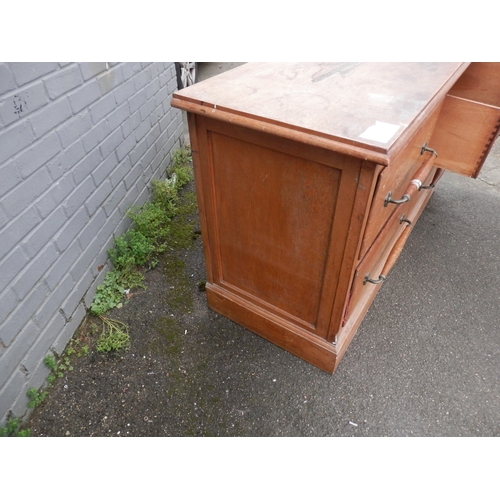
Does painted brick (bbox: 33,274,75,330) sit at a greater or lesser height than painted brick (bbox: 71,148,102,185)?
lesser

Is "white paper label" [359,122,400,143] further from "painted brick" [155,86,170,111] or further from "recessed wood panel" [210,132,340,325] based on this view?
"painted brick" [155,86,170,111]

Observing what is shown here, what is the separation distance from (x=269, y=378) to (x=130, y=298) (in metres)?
0.91

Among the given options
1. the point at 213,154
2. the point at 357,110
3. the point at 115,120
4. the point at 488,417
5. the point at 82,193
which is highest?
the point at 357,110

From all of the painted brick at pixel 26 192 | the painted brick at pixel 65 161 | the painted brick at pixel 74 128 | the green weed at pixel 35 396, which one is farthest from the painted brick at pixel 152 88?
the green weed at pixel 35 396

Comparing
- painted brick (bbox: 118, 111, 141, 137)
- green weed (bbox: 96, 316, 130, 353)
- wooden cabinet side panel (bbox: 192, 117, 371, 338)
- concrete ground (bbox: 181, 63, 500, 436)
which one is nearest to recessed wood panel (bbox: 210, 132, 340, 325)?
wooden cabinet side panel (bbox: 192, 117, 371, 338)

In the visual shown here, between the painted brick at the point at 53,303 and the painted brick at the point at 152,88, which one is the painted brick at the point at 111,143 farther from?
the painted brick at the point at 53,303

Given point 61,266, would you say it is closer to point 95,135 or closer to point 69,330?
point 69,330

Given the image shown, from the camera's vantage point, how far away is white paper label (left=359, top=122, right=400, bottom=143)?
99cm

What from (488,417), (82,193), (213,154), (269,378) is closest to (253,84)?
(213,154)

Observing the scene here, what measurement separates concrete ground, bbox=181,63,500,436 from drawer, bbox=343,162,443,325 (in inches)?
10.4

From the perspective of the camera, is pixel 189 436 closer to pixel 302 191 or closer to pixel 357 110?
pixel 302 191

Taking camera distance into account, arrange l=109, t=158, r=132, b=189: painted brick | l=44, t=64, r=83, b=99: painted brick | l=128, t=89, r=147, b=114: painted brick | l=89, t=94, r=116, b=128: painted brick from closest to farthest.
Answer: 1. l=44, t=64, r=83, b=99: painted brick
2. l=89, t=94, r=116, b=128: painted brick
3. l=109, t=158, r=132, b=189: painted brick
4. l=128, t=89, r=147, b=114: painted brick

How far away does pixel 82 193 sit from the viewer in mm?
1833

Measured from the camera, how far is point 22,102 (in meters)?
1.38
